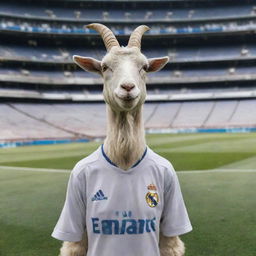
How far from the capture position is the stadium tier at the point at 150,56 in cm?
4109

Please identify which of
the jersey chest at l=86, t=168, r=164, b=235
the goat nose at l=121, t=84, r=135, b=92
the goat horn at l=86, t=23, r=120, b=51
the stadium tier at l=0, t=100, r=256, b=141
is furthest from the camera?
the stadium tier at l=0, t=100, r=256, b=141

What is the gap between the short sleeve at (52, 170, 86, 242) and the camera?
235 cm

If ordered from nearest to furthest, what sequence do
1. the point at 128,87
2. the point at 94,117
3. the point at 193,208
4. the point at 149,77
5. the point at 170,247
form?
1. the point at 128,87
2. the point at 170,247
3. the point at 193,208
4. the point at 94,117
5. the point at 149,77

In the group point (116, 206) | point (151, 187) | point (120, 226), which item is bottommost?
point (120, 226)

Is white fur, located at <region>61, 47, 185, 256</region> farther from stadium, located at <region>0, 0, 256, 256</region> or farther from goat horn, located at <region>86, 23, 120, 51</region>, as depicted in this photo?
stadium, located at <region>0, 0, 256, 256</region>

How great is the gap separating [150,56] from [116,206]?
156 feet

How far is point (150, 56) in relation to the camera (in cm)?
4816

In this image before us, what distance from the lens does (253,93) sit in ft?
145

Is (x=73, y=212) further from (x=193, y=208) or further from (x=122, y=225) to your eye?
(x=193, y=208)

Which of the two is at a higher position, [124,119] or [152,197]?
[124,119]

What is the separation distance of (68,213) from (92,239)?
26cm

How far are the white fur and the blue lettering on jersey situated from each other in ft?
0.94

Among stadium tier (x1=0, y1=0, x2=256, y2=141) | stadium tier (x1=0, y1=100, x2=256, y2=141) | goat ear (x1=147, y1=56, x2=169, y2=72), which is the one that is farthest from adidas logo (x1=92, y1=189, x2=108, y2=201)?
stadium tier (x1=0, y1=0, x2=256, y2=141)

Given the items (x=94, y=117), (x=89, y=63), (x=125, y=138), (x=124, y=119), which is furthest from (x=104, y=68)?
(x=94, y=117)
